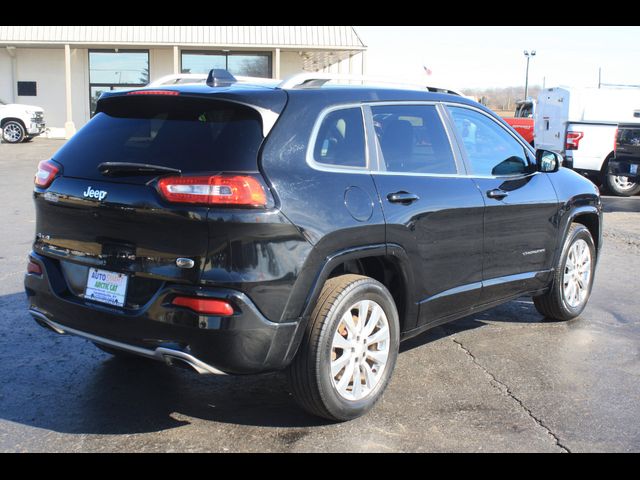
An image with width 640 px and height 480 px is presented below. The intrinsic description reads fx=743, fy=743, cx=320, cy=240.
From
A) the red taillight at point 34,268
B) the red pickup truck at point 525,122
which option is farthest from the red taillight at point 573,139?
the red taillight at point 34,268

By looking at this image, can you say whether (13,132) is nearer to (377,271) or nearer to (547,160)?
(547,160)

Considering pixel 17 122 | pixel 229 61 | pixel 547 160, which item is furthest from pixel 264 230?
pixel 229 61

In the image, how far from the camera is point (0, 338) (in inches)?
217

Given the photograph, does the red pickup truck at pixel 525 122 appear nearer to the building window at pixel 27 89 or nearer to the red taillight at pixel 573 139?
the red taillight at pixel 573 139

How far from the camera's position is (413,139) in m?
4.73

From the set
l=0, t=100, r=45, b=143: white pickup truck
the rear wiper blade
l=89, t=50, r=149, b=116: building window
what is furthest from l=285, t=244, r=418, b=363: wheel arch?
l=89, t=50, r=149, b=116: building window

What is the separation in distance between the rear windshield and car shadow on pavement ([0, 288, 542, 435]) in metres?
1.35

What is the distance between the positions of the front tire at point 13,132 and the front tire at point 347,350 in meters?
26.2

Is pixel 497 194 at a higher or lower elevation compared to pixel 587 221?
higher

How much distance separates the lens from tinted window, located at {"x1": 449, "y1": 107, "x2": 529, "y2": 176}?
5.16 meters

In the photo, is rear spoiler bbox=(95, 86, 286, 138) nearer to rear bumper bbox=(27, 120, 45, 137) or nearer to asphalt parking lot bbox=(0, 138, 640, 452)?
asphalt parking lot bbox=(0, 138, 640, 452)

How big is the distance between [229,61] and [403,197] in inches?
1141
